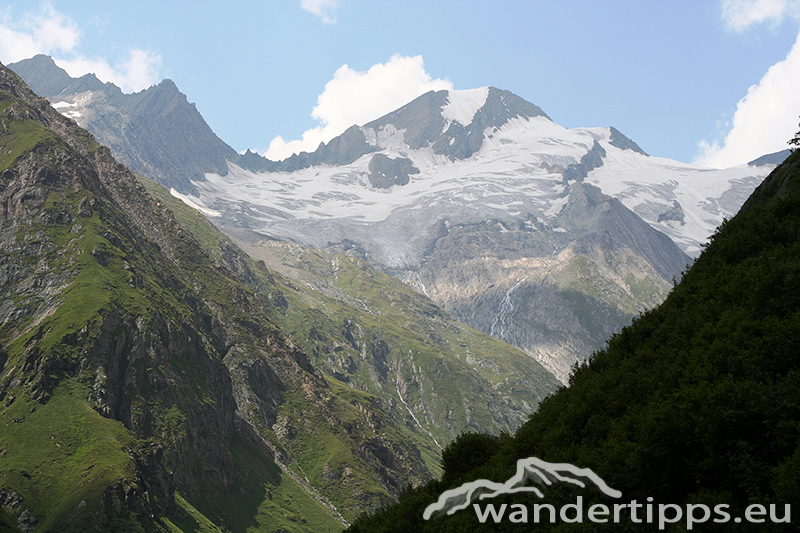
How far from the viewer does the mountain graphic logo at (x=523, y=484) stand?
41.6 m

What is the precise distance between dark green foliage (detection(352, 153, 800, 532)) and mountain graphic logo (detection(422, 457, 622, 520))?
817 mm

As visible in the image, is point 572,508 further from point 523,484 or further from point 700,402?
point 700,402

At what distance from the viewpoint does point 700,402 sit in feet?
125

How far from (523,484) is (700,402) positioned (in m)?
15.1

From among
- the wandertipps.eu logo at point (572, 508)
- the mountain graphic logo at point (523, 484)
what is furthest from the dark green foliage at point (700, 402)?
the mountain graphic logo at point (523, 484)

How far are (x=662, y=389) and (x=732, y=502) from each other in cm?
1287

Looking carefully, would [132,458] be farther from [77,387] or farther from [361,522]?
[361,522]

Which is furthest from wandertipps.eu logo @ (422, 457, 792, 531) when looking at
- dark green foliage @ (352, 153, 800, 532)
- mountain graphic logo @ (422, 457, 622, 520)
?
dark green foliage @ (352, 153, 800, 532)

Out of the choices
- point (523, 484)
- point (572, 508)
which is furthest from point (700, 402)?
point (523, 484)

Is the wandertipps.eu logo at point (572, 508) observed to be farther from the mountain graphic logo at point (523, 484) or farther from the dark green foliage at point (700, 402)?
the dark green foliage at point (700, 402)

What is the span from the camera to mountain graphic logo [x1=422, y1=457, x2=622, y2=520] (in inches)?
1638

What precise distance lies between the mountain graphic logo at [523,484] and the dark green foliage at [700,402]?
817mm

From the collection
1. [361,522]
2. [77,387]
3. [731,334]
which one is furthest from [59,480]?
[731,334]

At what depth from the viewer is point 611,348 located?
63.3 m
